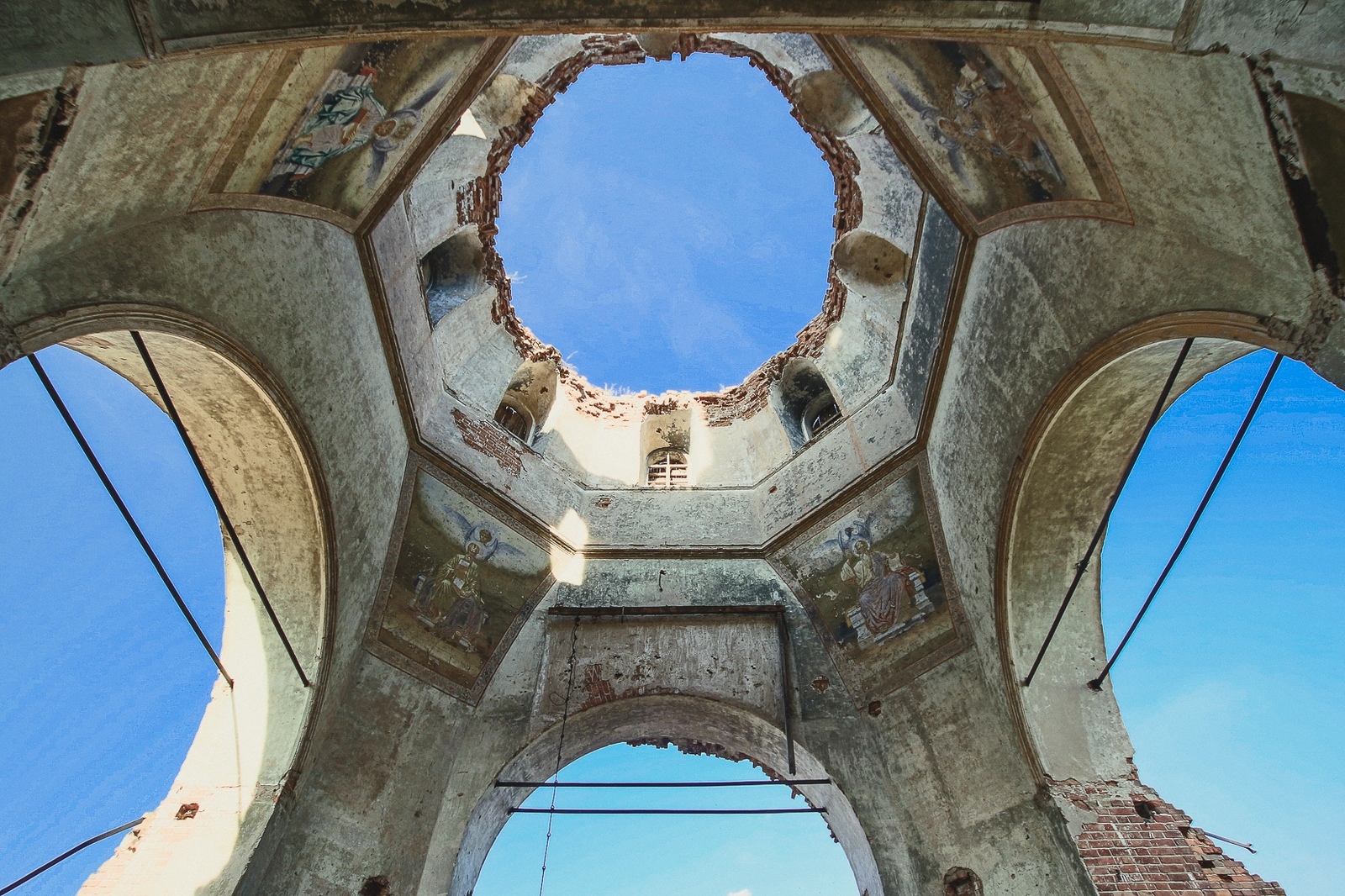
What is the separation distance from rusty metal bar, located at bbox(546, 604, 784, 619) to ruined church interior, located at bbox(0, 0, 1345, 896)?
0.15 feet

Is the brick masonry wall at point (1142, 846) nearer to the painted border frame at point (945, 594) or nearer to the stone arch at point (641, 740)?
the painted border frame at point (945, 594)

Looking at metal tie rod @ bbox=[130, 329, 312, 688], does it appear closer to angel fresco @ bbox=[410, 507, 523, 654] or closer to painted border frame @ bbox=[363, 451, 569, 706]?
painted border frame @ bbox=[363, 451, 569, 706]

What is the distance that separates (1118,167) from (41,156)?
6556 mm

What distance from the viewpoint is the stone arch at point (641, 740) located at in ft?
25.7

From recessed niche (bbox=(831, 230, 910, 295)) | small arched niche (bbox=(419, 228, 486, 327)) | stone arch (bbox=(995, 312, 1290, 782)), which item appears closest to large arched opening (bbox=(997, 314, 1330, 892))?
stone arch (bbox=(995, 312, 1290, 782))

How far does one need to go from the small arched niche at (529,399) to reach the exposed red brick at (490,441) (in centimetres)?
118

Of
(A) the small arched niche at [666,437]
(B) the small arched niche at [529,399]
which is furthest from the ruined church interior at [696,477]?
(A) the small arched niche at [666,437]

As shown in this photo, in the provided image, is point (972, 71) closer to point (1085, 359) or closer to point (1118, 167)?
point (1118, 167)

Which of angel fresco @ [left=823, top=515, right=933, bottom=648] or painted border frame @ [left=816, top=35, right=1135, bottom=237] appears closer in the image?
painted border frame @ [left=816, top=35, right=1135, bottom=237]

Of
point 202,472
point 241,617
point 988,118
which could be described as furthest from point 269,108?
point 988,118

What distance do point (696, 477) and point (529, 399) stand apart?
3045mm

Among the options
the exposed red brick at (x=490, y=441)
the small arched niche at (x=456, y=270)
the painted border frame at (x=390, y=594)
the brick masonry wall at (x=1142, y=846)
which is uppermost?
the small arched niche at (x=456, y=270)

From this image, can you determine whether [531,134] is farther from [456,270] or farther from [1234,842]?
[1234,842]

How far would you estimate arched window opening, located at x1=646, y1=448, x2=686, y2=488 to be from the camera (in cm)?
1302
